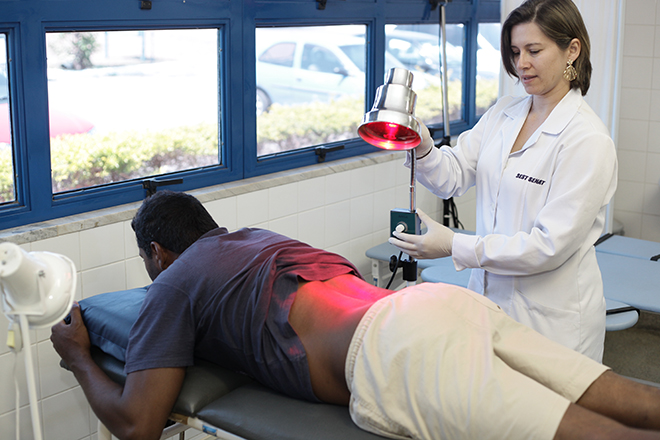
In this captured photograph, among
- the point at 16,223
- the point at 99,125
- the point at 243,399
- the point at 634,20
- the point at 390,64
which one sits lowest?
the point at 243,399

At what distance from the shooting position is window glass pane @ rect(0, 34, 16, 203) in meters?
2.01

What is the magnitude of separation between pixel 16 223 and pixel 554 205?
157cm

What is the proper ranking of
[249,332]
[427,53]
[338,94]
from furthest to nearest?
[427,53]
[338,94]
[249,332]

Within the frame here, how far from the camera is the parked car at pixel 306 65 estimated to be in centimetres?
288

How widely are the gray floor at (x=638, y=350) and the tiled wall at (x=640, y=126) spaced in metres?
1.37

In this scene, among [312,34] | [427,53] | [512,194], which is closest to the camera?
[512,194]

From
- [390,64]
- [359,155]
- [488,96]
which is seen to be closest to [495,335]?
[359,155]

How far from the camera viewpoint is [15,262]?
1.12 metres

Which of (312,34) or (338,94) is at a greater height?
(312,34)

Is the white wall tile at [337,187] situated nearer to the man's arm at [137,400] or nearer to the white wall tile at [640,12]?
the man's arm at [137,400]

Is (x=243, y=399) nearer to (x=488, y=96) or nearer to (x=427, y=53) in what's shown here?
(x=427, y=53)

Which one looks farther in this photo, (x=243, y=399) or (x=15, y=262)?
(x=243, y=399)

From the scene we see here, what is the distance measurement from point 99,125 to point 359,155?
1.40 meters

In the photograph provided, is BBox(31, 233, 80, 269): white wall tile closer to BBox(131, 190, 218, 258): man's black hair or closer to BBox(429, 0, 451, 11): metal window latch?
BBox(131, 190, 218, 258): man's black hair
